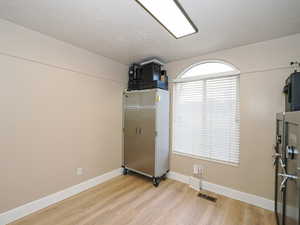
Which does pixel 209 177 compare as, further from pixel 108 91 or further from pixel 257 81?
pixel 108 91

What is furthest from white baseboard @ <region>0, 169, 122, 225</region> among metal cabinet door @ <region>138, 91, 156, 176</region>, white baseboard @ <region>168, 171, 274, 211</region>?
white baseboard @ <region>168, 171, 274, 211</region>

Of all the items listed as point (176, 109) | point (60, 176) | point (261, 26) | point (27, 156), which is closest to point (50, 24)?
point (27, 156)

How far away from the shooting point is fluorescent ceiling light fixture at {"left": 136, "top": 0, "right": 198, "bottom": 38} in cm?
136

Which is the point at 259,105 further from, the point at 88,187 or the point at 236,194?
the point at 88,187

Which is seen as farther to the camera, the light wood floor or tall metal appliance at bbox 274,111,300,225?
the light wood floor

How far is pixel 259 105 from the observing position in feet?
6.88

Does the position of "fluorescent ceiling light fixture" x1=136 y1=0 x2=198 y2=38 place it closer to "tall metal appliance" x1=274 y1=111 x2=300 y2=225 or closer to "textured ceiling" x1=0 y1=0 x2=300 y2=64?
"textured ceiling" x1=0 y1=0 x2=300 y2=64

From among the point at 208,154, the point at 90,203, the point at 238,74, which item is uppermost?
the point at 238,74

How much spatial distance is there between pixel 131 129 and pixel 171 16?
213 centimetres

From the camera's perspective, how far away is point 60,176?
7.14 ft

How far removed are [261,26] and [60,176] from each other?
350 cm

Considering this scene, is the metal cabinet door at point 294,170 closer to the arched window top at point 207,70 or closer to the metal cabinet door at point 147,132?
the arched window top at point 207,70

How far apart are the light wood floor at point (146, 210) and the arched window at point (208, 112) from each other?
71 cm

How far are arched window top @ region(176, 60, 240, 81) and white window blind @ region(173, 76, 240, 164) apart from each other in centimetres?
9
